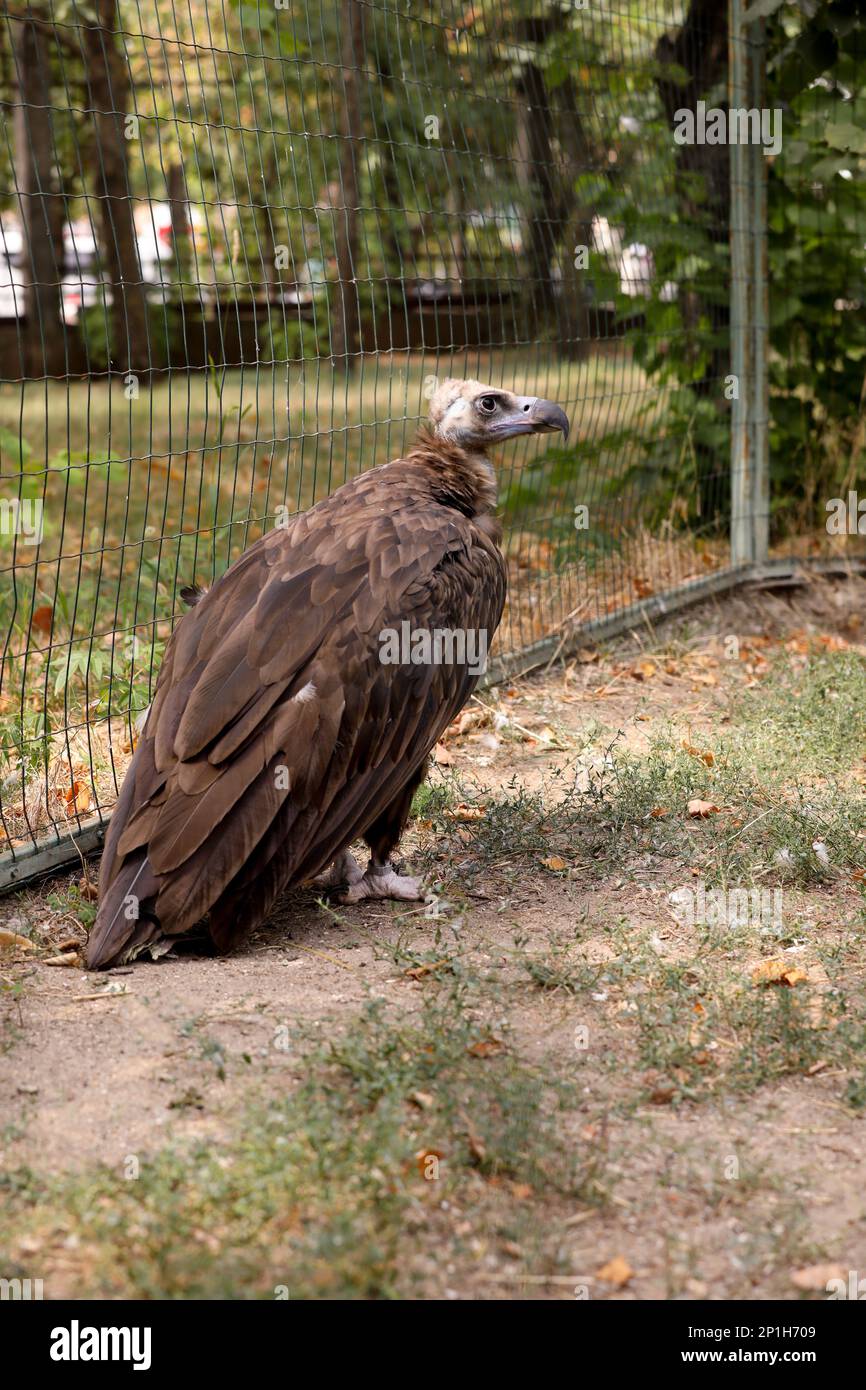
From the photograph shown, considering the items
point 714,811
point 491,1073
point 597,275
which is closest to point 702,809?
point 714,811

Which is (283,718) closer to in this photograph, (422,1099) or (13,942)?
(13,942)

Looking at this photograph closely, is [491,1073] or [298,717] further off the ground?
[298,717]

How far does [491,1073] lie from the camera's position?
316cm

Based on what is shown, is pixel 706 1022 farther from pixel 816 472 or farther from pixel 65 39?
pixel 65 39

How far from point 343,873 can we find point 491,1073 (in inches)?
58.8

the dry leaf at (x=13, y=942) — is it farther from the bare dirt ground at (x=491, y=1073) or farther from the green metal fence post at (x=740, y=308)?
the green metal fence post at (x=740, y=308)

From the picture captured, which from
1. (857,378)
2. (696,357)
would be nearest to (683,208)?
(696,357)

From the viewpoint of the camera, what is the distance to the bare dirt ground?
8.59 ft

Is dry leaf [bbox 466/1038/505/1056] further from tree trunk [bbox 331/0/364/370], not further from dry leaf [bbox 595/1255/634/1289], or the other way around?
tree trunk [bbox 331/0/364/370]

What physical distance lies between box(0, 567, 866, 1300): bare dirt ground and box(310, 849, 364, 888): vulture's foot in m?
0.12

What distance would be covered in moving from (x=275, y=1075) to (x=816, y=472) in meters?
6.15

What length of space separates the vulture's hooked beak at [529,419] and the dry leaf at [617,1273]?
301cm

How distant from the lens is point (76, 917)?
423 centimetres

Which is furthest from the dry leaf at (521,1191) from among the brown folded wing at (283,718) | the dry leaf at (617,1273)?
the brown folded wing at (283,718)
